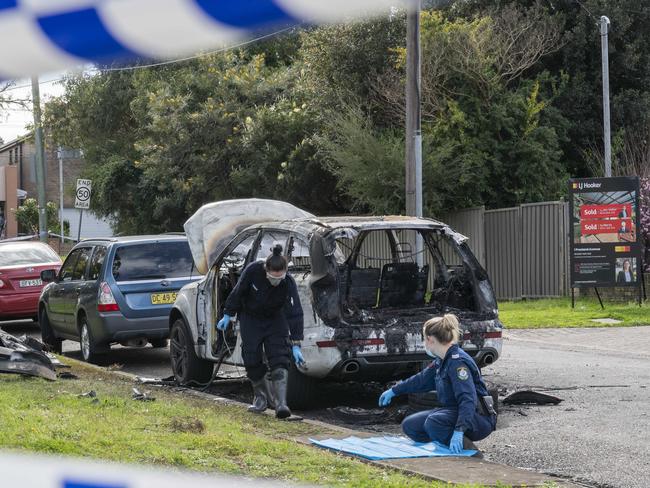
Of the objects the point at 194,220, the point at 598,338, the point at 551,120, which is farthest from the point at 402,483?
the point at 551,120

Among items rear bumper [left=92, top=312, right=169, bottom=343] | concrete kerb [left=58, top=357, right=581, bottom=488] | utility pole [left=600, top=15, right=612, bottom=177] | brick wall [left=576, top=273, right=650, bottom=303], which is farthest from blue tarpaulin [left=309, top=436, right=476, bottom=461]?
utility pole [left=600, top=15, right=612, bottom=177]

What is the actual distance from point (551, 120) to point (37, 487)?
79.5 feet

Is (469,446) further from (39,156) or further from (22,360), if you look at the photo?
(22,360)

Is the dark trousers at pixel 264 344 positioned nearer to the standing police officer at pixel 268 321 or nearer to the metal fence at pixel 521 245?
the standing police officer at pixel 268 321

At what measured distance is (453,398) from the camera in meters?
7.01

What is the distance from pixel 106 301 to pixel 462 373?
7.32m

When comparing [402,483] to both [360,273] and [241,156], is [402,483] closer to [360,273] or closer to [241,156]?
[360,273]

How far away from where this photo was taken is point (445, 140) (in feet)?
75.8

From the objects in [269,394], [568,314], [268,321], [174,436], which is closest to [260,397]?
[269,394]

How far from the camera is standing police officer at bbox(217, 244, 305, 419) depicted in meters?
8.98

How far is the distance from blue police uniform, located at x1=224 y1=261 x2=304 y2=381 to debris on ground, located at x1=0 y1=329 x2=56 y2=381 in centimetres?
271

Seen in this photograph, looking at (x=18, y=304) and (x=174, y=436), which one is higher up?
(x=18, y=304)

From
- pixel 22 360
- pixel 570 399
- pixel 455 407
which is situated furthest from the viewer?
pixel 22 360

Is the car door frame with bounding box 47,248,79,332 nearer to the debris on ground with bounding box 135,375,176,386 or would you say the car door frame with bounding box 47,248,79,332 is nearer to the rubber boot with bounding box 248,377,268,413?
the debris on ground with bounding box 135,375,176,386
